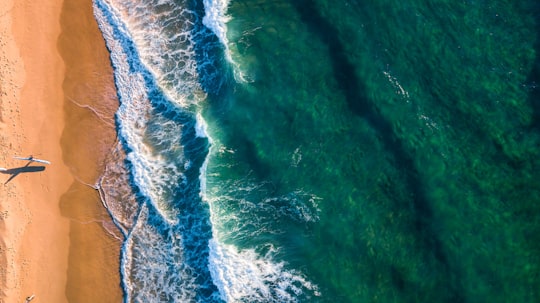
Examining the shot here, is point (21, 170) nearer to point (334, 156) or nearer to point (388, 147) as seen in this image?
point (334, 156)

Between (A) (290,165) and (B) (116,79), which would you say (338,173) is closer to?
(A) (290,165)

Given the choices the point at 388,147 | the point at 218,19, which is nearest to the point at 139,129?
the point at 218,19

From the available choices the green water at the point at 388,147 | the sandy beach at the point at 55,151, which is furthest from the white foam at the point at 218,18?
the sandy beach at the point at 55,151

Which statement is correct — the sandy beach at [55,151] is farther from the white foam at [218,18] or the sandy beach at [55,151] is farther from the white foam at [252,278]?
the white foam at [218,18]

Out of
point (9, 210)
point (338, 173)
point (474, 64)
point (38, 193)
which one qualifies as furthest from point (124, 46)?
point (474, 64)

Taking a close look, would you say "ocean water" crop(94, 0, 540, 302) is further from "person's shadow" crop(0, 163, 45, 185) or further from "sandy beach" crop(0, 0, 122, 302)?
"person's shadow" crop(0, 163, 45, 185)

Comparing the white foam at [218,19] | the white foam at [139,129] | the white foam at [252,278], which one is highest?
the white foam at [218,19]

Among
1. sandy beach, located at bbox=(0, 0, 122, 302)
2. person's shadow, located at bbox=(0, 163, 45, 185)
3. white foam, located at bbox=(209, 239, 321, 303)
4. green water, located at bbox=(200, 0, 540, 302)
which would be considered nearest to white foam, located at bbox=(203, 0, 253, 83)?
green water, located at bbox=(200, 0, 540, 302)
